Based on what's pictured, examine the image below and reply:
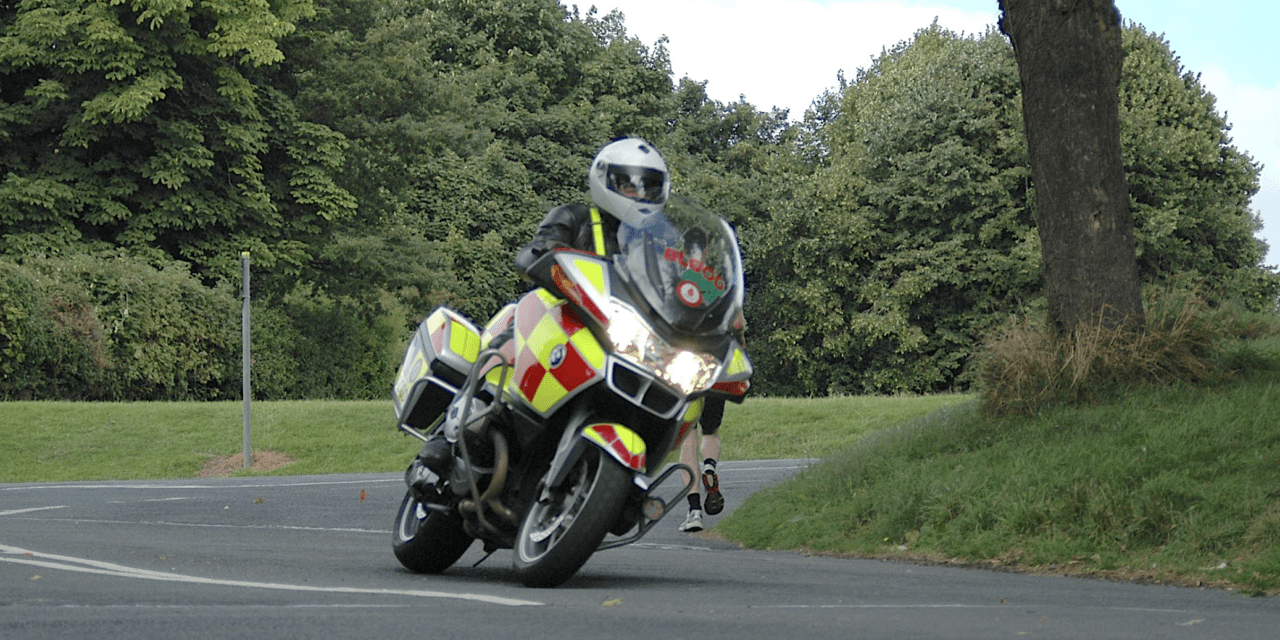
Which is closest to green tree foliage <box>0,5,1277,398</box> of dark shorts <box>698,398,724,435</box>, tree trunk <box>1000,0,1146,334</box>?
tree trunk <box>1000,0,1146,334</box>

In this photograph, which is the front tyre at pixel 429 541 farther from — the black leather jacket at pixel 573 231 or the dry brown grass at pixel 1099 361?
the dry brown grass at pixel 1099 361

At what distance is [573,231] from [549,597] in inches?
73.3

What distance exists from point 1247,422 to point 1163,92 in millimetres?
38075

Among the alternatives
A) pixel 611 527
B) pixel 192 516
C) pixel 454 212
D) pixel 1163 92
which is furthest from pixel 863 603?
pixel 454 212

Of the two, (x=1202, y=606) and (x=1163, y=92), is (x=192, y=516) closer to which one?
(x=1202, y=606)

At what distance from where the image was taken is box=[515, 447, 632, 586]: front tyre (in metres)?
7.00

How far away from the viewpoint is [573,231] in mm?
7879

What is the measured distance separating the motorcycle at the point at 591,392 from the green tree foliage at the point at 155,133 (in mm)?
28636

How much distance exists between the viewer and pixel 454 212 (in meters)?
51.8

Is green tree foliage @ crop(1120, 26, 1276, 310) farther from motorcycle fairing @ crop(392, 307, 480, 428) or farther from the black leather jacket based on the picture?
the black leather jacket

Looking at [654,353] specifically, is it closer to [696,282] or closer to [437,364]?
[696,282]

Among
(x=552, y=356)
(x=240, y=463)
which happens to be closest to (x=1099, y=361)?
(x=552, y=356)

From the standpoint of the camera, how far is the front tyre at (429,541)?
27.7 ft

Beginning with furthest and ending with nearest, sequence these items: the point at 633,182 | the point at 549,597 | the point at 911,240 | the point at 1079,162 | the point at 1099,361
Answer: the point at 911,240 < the point at 1079,162 < the point at 1099,361 < the point at 633,182 < the point at 549,597
